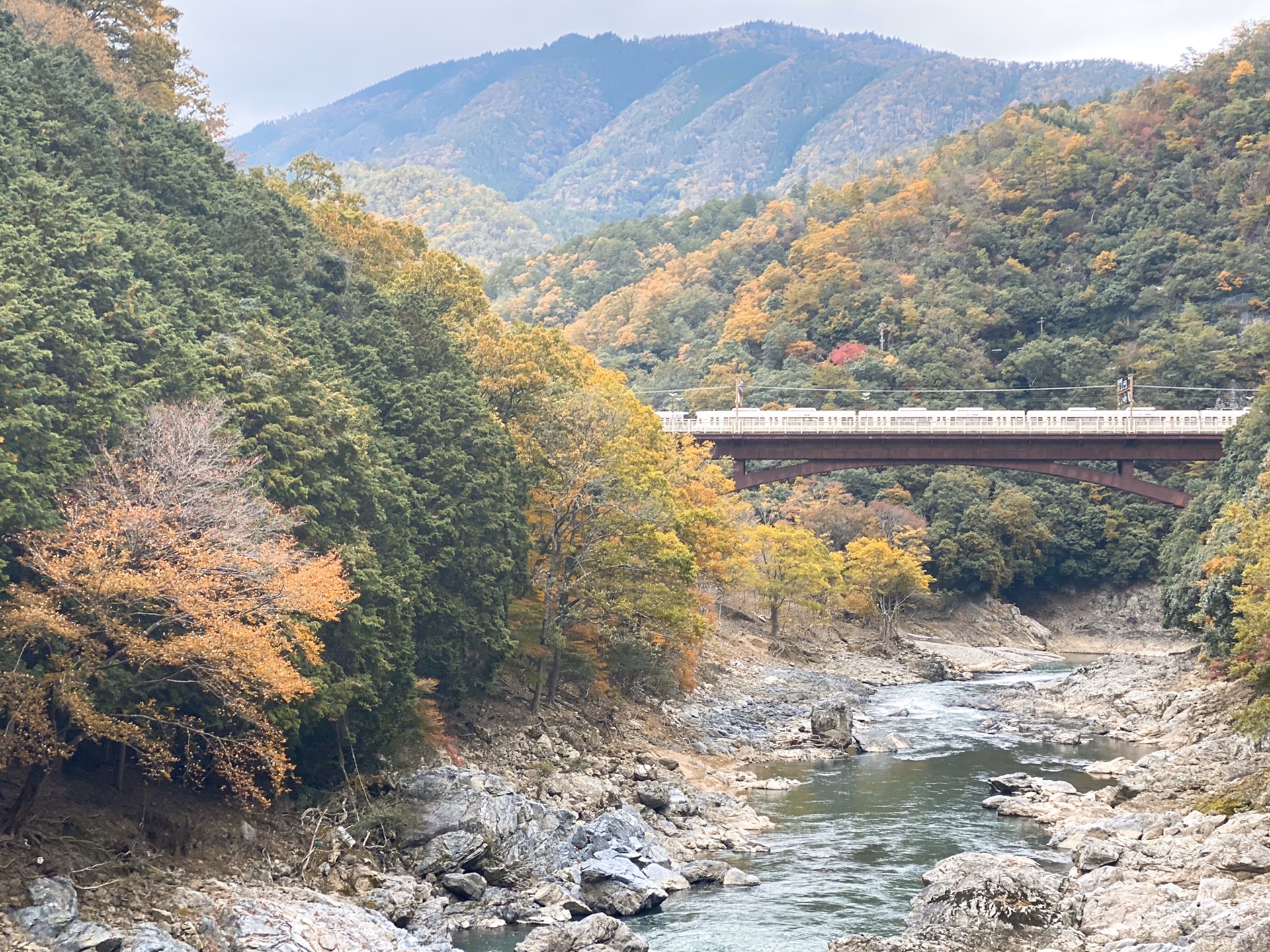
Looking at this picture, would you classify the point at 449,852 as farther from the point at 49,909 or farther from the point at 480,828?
the point at 49,909

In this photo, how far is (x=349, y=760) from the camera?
26.0 m

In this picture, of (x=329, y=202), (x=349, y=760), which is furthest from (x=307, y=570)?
(x=329, y=202)

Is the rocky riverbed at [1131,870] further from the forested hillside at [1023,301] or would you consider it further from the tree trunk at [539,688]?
the forested hillside at [1023,301]

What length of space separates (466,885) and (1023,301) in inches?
3139

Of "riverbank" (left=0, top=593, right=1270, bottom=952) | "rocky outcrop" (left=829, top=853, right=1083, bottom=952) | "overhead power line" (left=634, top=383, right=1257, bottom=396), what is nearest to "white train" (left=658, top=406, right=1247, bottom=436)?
"overhead power line" (left=634, top=383, right=1257, bottom=396)

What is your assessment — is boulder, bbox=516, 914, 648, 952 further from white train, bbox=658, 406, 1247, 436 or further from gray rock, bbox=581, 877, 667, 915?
white train, bbox=658, 406, 1247, 436

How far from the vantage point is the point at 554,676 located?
119ft

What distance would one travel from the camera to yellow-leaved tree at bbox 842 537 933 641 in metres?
67.9

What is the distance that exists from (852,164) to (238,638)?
150 m

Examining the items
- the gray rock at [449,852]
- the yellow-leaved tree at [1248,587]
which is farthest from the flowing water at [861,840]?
the yellow-leaved tree at [1248,587]

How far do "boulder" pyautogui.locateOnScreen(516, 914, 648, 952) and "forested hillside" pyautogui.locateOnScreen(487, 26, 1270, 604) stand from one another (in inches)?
2311

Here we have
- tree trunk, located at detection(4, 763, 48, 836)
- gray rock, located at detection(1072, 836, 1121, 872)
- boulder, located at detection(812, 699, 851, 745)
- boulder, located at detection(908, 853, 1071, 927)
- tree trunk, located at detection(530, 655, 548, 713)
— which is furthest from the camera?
boulder, located at detection(812, 699, 851, 745)

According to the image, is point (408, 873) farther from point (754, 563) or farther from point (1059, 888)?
point (754, 563)

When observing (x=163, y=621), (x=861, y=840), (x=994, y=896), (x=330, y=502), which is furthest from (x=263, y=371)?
(x=994, y=896)
